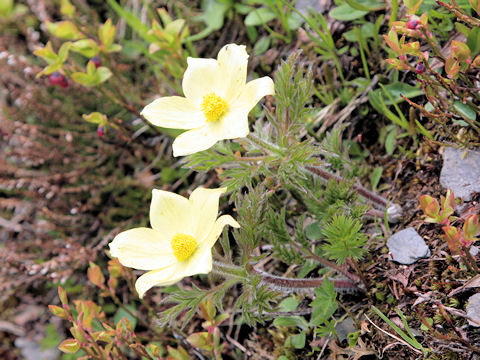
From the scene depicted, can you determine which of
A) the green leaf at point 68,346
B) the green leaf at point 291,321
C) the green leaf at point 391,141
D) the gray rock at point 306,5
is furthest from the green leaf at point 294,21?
the green leaf at point 68,346

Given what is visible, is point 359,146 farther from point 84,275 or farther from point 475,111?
point 84,275

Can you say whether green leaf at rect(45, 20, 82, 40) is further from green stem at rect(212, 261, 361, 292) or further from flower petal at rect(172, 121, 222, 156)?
green stem at rect(212, 261, 361, 292)

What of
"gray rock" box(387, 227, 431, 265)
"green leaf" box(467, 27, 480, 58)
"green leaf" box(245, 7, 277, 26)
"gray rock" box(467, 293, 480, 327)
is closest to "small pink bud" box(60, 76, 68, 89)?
"green leaf" box(245, 7, 277, 26)

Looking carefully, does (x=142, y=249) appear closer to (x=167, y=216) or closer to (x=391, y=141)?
(x=167, y=216)

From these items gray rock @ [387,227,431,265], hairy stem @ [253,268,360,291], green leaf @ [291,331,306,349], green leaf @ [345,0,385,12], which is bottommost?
green leaf @ [291,331,306,349]

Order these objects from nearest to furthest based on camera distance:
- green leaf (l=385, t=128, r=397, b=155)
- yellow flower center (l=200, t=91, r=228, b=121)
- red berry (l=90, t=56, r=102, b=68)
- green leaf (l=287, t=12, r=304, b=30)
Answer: yellow flower center (l=200, t=91, r=228, b=121) → green leaf (l=385, t=128, r=397, b=155) → green leaf (l=287, t=12, r=304, b=30) → red berry (l=90, t=56, r=102, b=68)

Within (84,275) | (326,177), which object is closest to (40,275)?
(84,275)

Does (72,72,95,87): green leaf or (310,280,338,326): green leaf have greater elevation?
(72,72,95,87): green leaf
